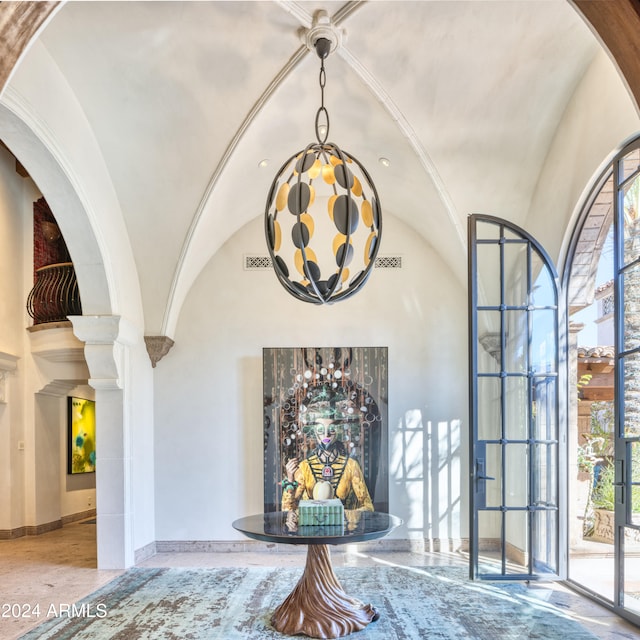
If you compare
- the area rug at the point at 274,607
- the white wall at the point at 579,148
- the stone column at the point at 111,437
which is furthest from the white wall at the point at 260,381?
the white wall at the point at 579,148

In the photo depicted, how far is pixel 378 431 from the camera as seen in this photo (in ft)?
24.3

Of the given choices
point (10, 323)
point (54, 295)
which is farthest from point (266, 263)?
point (10, 323)

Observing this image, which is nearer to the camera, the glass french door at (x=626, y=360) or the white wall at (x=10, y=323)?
the glass french door at (x=626, y=360)

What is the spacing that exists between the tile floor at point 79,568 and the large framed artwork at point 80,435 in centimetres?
173

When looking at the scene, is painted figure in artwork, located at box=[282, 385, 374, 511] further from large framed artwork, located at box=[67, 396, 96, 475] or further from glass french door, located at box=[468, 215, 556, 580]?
large framed artwork, located at box=[67, 396, 96, 475]

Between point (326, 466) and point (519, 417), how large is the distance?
8.40 feet

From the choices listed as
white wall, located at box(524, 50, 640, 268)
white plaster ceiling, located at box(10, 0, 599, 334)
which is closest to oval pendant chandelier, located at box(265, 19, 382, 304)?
white plaster ceiling, located at box(10, 0, 599, 334)

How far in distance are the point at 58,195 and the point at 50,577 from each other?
355 cm

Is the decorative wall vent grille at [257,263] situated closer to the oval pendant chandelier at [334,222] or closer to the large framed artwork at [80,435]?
the oval pendant chandelier at [334,222]

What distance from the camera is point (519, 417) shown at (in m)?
5.63

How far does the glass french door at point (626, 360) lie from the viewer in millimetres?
4398

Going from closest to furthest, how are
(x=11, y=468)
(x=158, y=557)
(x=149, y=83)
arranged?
(x=149, y=83) → (x=158, y=557) → (x=11, y=468)

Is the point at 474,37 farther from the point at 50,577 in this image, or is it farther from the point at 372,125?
the point at 50,577

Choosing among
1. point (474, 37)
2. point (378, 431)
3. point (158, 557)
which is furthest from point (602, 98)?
point (158, 557)
